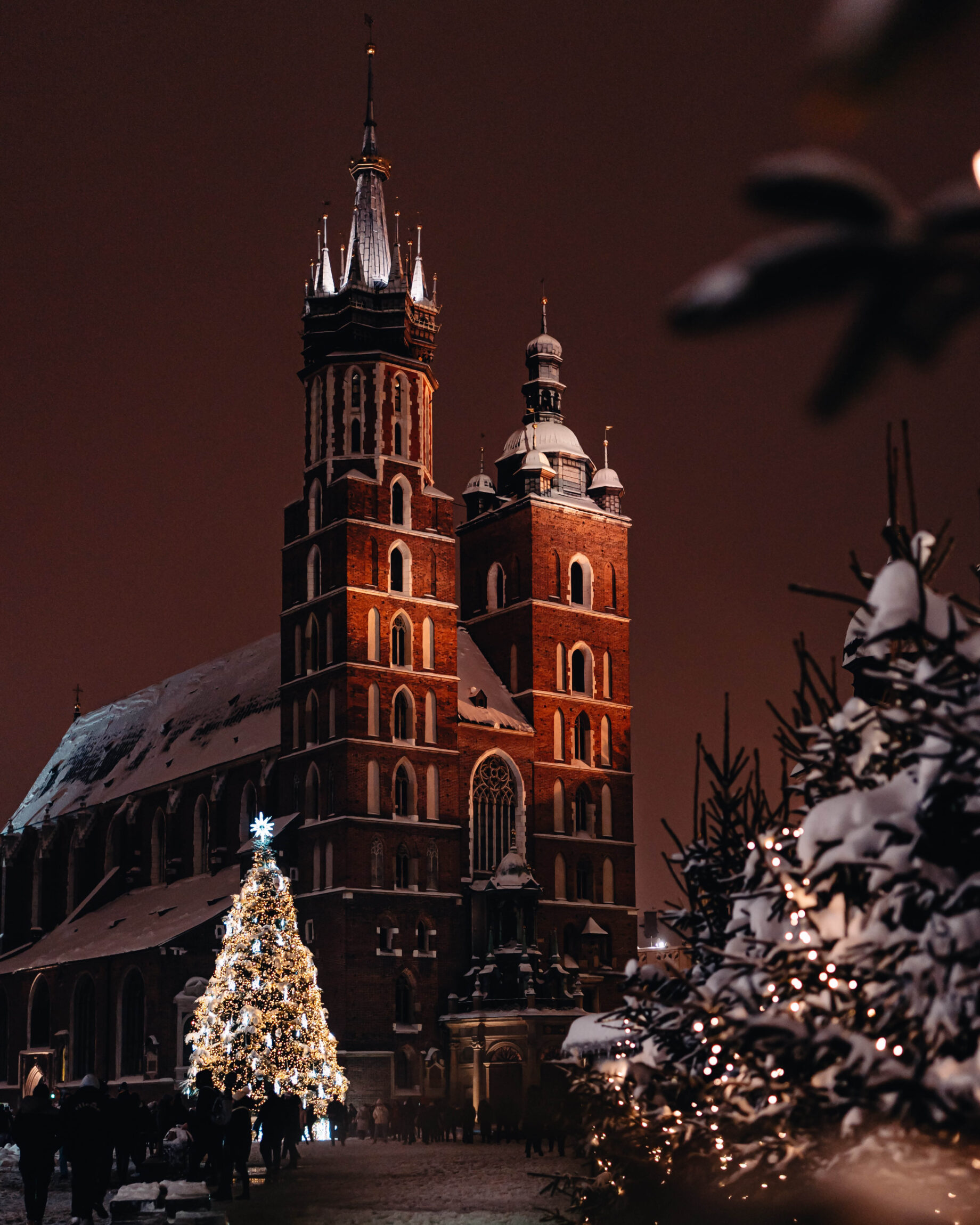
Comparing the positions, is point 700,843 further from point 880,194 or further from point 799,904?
point 880,194

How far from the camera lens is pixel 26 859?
58.2 meters

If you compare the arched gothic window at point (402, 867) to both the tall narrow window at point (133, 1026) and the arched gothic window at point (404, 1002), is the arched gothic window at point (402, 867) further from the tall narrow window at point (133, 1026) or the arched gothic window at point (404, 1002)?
the tall narrow window at point (133, 1026)

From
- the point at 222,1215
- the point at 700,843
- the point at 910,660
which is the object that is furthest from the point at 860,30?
the point at 222,1215

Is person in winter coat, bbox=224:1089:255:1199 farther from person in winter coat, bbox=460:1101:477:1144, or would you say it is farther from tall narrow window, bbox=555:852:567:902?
tall narrow window, bbox=555:852:567:902

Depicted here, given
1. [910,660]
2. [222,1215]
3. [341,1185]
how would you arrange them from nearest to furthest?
[910,660] → [222,1215] → [341,1185]

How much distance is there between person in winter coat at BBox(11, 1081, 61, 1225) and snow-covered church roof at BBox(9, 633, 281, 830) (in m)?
31.5

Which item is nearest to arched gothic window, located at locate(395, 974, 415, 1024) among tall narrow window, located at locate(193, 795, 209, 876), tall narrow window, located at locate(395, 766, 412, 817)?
tall narrow window, located at locate(395, 766, 412, 817)

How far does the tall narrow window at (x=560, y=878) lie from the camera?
45.3 metres

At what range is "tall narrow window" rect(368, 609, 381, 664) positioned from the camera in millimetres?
42562

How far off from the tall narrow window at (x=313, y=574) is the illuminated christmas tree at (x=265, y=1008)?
587 inches

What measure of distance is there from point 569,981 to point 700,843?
32874 millimetres

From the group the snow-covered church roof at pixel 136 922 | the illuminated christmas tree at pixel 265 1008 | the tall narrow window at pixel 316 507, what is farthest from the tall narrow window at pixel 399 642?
the illuminated christmas tree at pixel 265 1008

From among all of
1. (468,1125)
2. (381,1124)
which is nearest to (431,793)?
(381,1124)

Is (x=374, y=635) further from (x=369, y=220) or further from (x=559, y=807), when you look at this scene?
(x=369, y=220)
